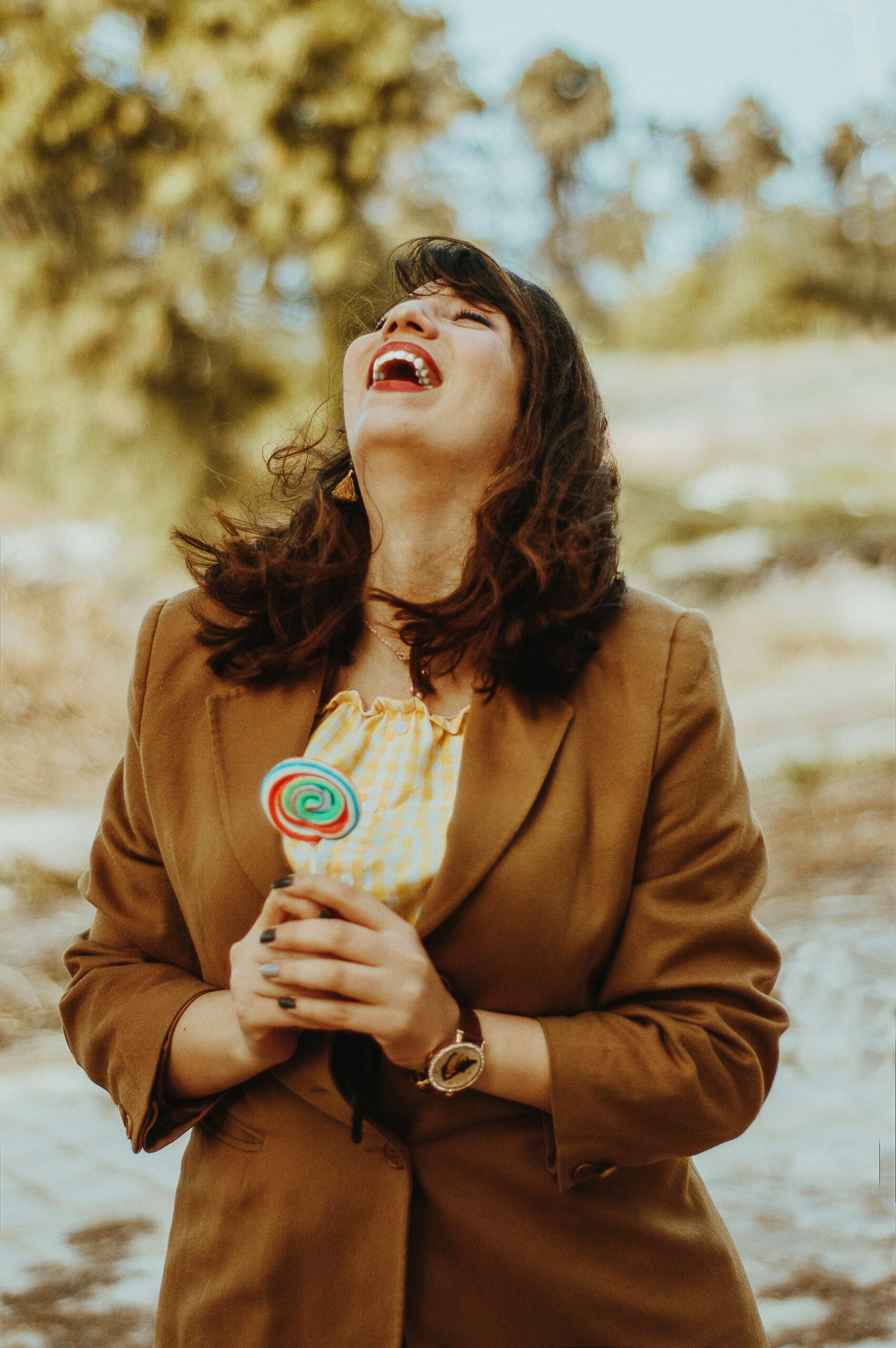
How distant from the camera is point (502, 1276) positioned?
1158 millimetres

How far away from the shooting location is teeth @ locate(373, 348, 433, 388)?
133 centimetres

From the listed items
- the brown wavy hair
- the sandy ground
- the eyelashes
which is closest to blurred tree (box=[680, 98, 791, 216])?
the sandy ground

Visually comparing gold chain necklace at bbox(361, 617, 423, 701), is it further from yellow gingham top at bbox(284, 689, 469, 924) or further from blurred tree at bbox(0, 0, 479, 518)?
blurred tree at bbox(0, 0, 479, 518)

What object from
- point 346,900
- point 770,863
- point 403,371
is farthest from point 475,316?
point 770,863

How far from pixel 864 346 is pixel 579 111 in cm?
254

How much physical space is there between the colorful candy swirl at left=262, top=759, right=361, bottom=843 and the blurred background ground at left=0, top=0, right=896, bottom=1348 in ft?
5.79

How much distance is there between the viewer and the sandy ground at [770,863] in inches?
95.1

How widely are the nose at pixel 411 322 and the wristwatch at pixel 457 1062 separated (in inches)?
31.4

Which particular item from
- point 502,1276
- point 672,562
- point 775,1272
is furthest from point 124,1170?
point 672,562

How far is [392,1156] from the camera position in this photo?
1.15 meters

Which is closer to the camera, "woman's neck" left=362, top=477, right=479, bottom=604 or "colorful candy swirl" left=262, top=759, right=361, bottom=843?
"colorful candy swirl" left=262, top=759, right=361, bottom=843

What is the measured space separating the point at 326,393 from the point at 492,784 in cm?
232

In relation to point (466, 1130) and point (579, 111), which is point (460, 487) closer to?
point (466, 1130)

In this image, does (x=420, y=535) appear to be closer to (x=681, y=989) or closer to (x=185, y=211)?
(x=681, y=989)
